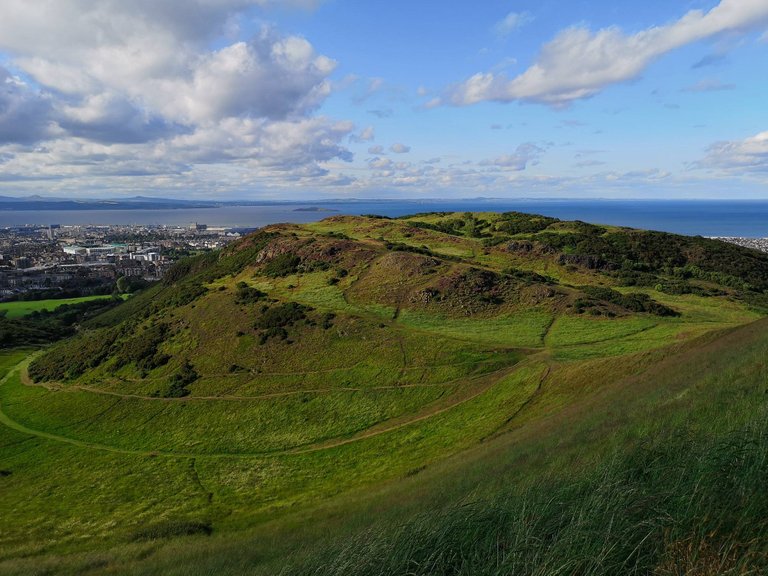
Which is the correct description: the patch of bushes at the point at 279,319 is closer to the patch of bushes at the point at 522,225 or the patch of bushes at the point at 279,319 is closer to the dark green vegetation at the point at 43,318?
the patch of bushes at the point at 522,225

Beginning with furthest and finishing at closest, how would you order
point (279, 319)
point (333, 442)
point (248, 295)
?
point (248, 295) < point (279, 319) < point (333, 442)

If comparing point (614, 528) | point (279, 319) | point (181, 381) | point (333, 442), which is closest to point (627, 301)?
point (333, 442)

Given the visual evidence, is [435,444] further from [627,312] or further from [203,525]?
[627,312]

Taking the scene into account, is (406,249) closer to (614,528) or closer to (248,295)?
(248,295)

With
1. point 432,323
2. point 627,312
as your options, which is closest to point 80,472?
point 432,323

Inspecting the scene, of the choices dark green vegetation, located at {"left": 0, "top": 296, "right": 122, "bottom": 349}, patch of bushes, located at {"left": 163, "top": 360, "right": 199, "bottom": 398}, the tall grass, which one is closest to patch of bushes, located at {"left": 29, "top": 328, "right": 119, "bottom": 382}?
patch of bushes, located at {"left": 163, "top": 360, "right": 199, "bottom": 398}

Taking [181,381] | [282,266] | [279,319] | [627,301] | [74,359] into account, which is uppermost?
[282,266]

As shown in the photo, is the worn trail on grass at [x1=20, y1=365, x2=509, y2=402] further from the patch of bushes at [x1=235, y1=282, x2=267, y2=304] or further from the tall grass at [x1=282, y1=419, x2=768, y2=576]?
the tall grass at [x1=282, y1=419, x2=768, y2=576]
